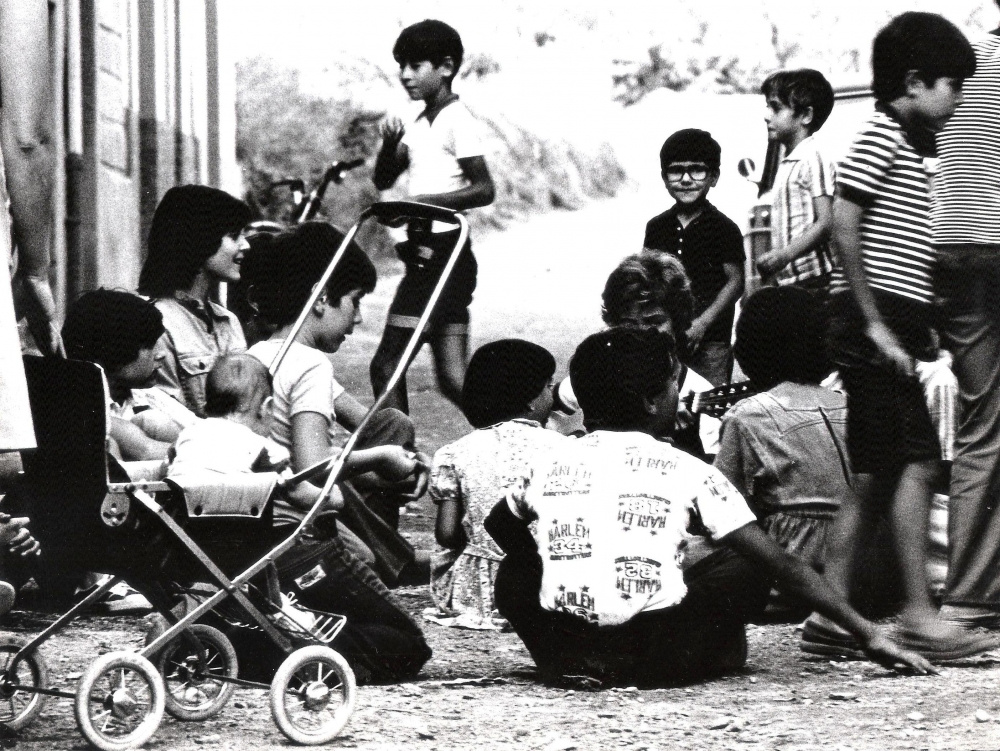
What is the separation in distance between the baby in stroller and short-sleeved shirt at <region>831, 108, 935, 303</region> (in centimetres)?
145

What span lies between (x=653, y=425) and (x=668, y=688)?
0.81 metres

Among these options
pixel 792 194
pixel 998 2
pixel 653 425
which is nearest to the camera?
pixel 653 425

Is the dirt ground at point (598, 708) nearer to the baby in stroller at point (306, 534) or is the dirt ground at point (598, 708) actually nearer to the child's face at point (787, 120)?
the baby in stroller at point (306, 534)

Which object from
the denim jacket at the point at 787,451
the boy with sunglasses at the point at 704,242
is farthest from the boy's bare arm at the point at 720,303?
the denim jacket at the point at 787,451

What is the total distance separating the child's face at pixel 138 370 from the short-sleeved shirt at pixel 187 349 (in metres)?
0.45

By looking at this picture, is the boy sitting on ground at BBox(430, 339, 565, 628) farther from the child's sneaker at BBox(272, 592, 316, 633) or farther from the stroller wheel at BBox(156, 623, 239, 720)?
the stroller wheel at BBox(156, 623, 239, 720)

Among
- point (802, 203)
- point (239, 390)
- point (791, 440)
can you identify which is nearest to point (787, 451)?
point (791, 440)

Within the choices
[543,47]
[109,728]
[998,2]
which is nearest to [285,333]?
[109,728]

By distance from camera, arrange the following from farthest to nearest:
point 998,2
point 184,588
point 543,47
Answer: point 543,47, point 998,2, point 184,588

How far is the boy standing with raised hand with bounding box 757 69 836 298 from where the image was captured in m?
6.92

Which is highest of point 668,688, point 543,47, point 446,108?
point 543,47

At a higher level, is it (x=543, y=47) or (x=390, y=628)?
(x=543, y=47)

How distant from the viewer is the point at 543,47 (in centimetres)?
2722

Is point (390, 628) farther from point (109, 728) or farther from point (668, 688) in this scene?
point (109, 728)
